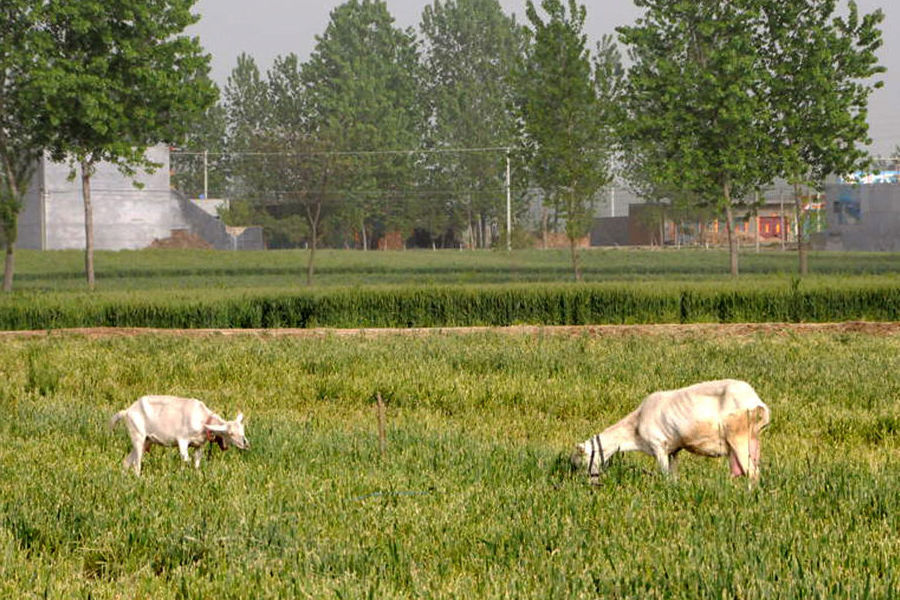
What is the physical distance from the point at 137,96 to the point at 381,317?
52.2ft

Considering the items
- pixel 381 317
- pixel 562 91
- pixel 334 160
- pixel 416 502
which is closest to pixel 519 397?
pixel 416 502

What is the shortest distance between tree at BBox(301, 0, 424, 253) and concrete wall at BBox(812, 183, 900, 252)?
3442cm

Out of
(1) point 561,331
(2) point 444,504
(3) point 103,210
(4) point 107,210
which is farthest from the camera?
(4) point 107,210

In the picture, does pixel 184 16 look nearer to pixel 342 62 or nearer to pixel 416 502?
pixel 416 502

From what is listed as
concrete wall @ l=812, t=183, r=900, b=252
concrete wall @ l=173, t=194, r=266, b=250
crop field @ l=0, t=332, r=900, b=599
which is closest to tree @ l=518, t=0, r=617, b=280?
crop field @ l=0, t=332, r=900, b=599

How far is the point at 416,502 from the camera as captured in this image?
721 centimetres

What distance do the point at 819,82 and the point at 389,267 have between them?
26.0 meters

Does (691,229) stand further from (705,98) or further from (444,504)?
(444,504)

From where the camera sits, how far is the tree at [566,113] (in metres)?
37.6

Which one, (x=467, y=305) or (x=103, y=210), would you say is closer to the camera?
(x=467, y=305)

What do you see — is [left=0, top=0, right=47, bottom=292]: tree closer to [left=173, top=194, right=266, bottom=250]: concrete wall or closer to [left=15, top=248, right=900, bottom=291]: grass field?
A: [left=15, top=248, right=900, bottom=291]: grass field

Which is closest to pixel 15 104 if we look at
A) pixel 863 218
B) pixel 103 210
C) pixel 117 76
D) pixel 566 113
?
pixel 117 76

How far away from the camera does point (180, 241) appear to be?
2800 inches

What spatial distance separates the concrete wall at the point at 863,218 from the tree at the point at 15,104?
63438 millimetres
